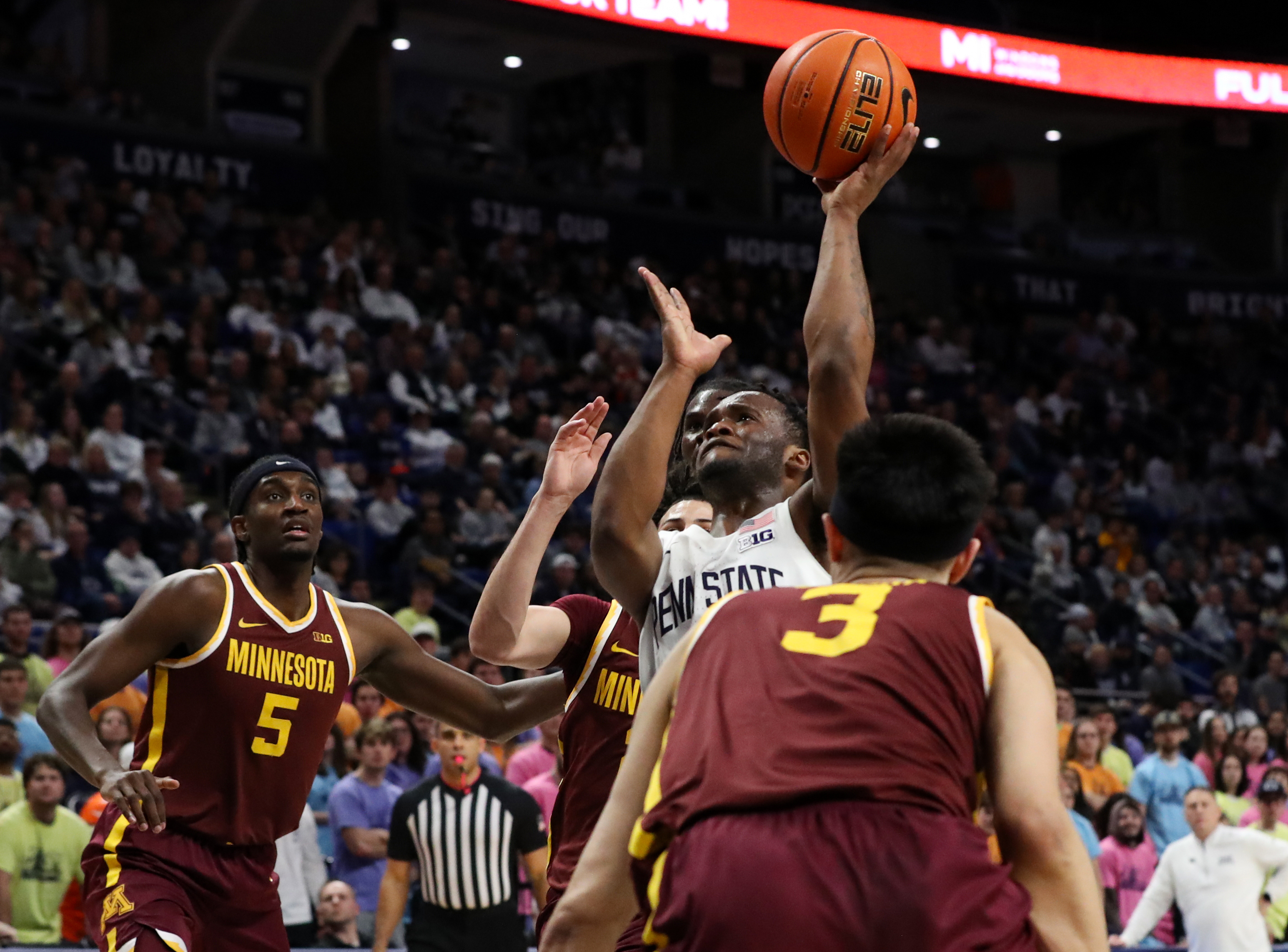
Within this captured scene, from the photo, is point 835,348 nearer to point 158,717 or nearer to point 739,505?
point 739,505

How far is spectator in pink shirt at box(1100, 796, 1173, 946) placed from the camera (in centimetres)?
1074

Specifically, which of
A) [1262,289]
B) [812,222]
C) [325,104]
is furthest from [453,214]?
[1262,289]

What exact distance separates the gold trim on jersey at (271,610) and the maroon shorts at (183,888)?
65 cm

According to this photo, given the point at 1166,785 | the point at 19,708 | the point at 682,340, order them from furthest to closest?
the point at 1166,785, the point at 19,708, the point at 682,340

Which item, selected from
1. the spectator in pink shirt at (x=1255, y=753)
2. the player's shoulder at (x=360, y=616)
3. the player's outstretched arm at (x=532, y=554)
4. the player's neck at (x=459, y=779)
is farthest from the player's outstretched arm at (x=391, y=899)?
the spectator in pink shirt at (x=1255, y=753)

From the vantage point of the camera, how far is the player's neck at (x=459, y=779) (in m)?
8.08

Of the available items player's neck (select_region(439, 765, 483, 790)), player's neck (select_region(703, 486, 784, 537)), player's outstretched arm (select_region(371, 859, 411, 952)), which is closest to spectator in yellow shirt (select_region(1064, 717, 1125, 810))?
player's neck (select_region(439, 765, 483, 790))

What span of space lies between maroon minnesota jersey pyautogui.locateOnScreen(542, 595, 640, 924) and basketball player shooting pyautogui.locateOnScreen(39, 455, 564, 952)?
1.60 feet

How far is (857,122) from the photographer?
13.8 feet

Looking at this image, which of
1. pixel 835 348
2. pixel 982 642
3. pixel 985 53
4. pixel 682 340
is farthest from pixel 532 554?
pixel 985 53

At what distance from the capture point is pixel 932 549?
2.73 metres

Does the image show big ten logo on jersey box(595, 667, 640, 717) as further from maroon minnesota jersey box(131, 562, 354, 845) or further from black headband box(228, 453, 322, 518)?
black headband box(228, 453, 322, 518)

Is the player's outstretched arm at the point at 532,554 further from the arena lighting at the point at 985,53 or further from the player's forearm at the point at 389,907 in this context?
the arena lighting at the point at 985,53

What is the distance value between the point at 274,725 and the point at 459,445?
376 inches
